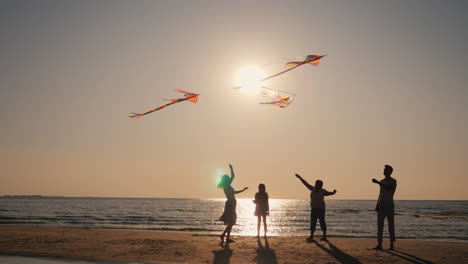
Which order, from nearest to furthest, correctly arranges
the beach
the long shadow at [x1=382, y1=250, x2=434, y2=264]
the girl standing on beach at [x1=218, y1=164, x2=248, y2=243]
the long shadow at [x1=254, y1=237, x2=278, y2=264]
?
the long shadow at [x1=382, y1=250, x2=434, y2=264] → the long shadow at [x1=254, y1=237, x2=278, y2=264] → the beach → the girl standing on beach at [x1=218, y1=164, x2=248, y2=243]

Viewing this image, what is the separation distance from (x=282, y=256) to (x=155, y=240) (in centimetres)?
469

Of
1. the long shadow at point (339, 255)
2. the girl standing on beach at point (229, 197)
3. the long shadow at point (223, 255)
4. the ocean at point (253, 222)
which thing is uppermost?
the girl standing on beach at point (229, 197)

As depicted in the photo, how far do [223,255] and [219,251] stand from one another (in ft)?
2.05

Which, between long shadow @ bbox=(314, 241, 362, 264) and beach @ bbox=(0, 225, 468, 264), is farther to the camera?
beach @ bbox=(0, 225, 468, 264)

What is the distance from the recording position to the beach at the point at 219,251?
10030 mm

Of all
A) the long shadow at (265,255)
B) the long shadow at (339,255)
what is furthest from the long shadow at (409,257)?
the long shadow at (265,255)

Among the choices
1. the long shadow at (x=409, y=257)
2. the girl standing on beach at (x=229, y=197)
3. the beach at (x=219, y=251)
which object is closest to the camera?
the long shadow at (x=409, y=257)

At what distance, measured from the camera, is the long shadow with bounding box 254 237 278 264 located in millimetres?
9820

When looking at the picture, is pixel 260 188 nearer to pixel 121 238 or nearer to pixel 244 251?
pixel 244 251

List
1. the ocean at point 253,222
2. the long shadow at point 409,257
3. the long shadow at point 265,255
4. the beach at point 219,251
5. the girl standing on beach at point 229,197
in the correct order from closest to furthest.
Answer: the long shadow at point 409,257
the long shadow at point 265,255
the beach at point 219,251
the girl standing on beach at point 229,197
the ocean at point 253,222

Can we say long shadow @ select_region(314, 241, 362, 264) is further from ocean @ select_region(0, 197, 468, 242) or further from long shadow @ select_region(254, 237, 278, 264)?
ocean @ select_region(0, 197, 468, 242)

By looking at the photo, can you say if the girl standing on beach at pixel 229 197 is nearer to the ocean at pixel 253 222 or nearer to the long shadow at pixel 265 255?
the long shadow at pixel 265 255

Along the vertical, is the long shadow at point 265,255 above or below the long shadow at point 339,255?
below

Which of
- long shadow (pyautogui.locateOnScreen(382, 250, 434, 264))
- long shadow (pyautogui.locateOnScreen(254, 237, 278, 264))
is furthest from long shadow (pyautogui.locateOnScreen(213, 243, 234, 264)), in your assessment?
long shadow (pyautogui.locateOnScreen(382, 250, 434, 264))
